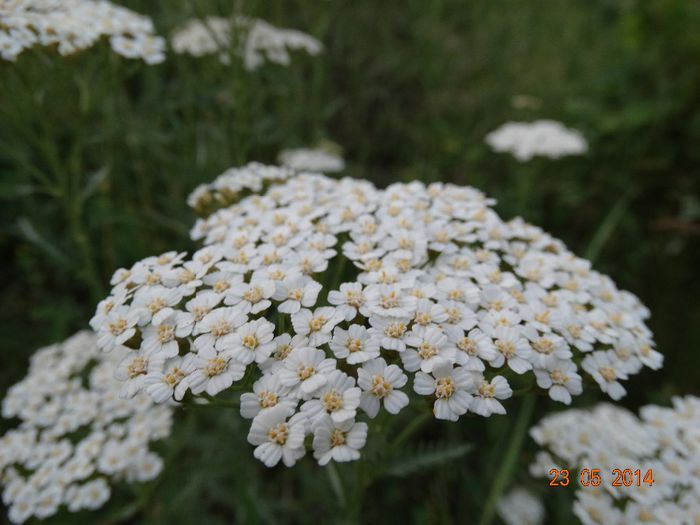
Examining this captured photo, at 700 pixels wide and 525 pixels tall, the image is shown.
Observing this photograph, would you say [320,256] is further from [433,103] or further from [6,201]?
[433,103]

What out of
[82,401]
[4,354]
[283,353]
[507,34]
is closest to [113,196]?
[4,354]

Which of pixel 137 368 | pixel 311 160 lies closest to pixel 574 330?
pixel 137 368

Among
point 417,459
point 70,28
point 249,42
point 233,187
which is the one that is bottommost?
point 417,459

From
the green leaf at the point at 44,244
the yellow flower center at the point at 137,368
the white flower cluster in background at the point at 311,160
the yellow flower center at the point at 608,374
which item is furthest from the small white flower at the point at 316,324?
the white flower cluster in background at the point at 311,160

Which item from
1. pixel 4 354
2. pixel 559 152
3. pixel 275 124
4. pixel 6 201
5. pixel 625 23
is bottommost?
pixel 4 354

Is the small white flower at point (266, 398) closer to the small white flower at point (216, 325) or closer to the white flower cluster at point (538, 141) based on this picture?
the small white flower at point (216, 325)

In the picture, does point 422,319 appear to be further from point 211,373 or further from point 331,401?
point 211,373
